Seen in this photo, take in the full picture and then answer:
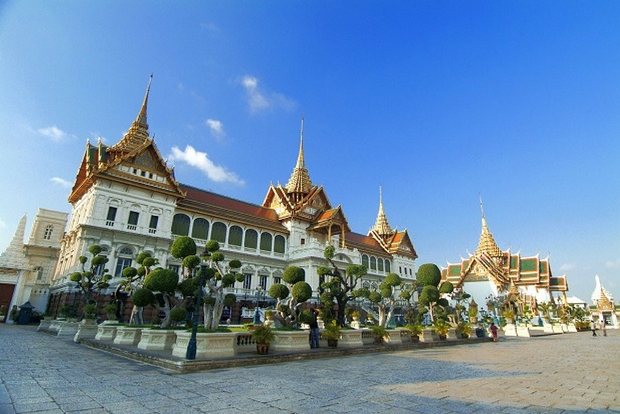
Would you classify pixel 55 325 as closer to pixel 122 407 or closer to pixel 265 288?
pixel 265 288

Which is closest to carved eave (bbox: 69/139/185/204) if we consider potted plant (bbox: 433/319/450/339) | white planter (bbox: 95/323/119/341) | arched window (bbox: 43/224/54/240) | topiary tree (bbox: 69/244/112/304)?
topiary tree (bbox: 69/244/112/304)

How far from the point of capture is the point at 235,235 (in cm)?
3650

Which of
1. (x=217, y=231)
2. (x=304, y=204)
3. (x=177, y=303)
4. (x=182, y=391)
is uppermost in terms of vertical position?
(x=304, y=204)

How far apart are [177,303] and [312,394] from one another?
33.2 feet

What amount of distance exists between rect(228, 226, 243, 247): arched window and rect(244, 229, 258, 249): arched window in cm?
81

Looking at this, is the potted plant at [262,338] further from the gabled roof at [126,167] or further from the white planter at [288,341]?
the gabled roof at [126,167]

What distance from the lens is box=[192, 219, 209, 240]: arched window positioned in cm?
3377

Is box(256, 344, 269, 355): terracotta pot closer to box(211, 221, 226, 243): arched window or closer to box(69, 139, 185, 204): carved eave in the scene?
box(69, 139, 185, 204): carved eave

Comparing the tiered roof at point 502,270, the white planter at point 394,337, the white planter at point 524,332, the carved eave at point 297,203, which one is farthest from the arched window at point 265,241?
the tiered roof at point 502,270

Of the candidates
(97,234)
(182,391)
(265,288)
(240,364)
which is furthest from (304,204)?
(182,391)

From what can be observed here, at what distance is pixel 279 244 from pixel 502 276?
1709 inches

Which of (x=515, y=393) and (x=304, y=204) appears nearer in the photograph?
(x=515, y=393)

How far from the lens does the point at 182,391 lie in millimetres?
7617

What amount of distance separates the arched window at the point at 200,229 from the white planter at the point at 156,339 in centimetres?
2017
